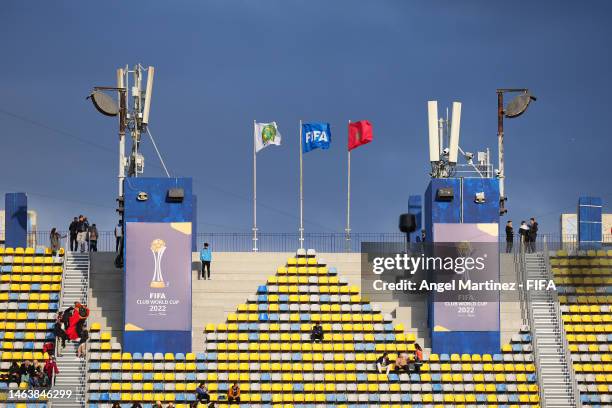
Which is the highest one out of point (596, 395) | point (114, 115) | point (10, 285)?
point (114, 115)

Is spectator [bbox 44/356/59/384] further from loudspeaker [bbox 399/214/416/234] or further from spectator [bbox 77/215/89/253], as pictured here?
loudspeaker [bbox 399/214/416/234]

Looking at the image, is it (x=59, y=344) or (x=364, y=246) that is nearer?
(x=59, y=344)

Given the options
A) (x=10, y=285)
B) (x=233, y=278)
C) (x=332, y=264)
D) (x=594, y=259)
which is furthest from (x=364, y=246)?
(x=10, y=285)

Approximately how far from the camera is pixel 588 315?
6109 centimetres

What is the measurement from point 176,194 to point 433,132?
10.7 m

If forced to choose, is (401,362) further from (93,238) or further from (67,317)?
(93,238)

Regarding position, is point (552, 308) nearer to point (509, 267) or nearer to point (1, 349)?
point (509, 267)

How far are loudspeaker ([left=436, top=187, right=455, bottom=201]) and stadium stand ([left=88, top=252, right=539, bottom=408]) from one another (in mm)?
4985

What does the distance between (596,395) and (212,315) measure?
49.0 feet

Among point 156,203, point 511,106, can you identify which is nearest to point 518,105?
point 511,106

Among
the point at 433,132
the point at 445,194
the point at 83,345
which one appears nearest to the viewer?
the point at 83,345

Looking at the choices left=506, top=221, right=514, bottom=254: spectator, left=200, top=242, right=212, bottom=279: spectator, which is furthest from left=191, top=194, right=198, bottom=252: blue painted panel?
left=506, top=221, right=514, bottom=254: spectator

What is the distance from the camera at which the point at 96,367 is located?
57.4 metres

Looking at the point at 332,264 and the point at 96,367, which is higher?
the point at 332,264
